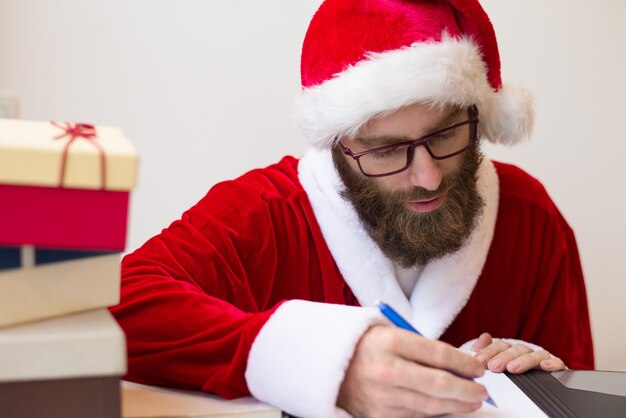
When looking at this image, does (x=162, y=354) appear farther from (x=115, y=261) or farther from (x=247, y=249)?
(x=247, y=249)

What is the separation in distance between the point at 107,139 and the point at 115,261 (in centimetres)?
11

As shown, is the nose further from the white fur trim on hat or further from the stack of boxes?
the stack of boxes

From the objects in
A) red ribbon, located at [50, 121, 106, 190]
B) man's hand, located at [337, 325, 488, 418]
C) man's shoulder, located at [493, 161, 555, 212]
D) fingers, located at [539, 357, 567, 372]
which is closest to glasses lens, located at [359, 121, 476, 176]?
man's shoulder, located at [493, 161, 555, 212]

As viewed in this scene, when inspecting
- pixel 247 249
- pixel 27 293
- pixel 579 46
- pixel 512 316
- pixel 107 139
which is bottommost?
pixel 512 316

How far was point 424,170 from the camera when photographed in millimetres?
1276

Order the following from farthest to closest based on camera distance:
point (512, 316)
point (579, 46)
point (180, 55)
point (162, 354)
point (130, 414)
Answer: point (579, 46) → point (180, 55) → point (512, 316) → point (162, 354) → point (130, 414)

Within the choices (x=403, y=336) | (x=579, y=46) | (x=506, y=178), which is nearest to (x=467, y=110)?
(x=506, y=178)

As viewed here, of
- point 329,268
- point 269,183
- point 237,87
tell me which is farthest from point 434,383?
point 237,87

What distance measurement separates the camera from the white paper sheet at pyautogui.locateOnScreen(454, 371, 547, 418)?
0.87m

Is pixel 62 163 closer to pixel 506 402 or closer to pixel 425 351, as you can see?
pixel 425 351

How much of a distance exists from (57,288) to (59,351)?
65mm

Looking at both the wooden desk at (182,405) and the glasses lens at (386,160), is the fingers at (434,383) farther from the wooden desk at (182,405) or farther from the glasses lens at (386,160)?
the glasses lens at (386,160)

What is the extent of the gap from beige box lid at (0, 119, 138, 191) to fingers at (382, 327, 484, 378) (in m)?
0.33

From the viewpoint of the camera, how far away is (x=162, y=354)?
3.23ft
